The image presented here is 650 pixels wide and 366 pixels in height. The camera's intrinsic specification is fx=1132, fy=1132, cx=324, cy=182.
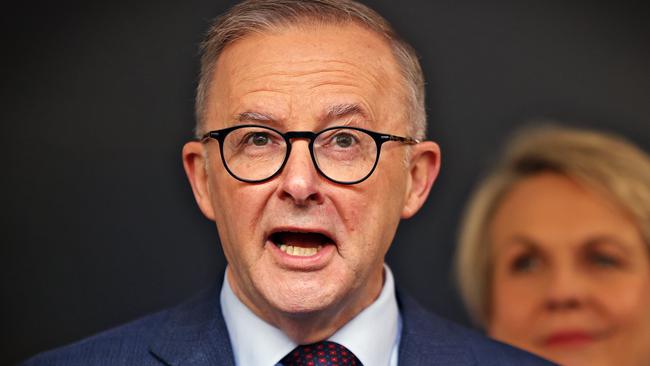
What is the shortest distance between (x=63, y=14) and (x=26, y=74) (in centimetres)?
28

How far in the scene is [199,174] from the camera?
2861 millimetres

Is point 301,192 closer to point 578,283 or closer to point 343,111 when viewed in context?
point 343,111

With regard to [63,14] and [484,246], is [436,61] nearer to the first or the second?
[484,246]

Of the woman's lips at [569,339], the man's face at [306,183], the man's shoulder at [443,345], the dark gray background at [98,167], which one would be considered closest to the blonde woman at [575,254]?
the woman's lips at [569,339]

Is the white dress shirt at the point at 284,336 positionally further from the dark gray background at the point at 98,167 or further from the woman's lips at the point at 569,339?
the dark gray background at the point at 98,167

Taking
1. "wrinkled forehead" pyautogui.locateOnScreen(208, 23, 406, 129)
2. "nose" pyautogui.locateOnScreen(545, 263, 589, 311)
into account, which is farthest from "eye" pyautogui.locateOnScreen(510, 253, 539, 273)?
"wrinkled forehead" pyautogui.locateOnScreen(208, 23, 406, 129)

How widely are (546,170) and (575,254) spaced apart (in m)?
0.39

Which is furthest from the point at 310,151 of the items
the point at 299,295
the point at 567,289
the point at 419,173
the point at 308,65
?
the point at 567,289

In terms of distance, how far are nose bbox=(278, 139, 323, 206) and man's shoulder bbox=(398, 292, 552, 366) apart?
496mm

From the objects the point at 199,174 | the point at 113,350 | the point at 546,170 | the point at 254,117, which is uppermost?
the point at 254,117

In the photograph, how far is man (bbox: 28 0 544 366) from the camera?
2596 mm

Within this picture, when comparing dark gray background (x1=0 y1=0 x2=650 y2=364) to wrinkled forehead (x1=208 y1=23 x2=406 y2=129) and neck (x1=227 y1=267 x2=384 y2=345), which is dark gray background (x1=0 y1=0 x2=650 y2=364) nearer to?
wrinkled forehead (x1=208 y1=23 x2=406 y2=129)

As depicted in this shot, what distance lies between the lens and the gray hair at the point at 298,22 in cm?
271

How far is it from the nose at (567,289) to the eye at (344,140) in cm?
171
